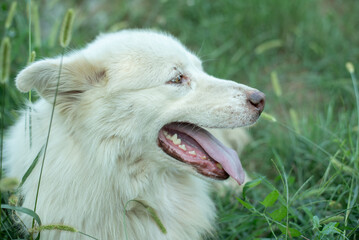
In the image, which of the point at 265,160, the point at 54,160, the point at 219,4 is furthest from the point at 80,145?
the point at 219,4

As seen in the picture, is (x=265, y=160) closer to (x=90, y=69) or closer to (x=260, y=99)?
(x=260, y=99)

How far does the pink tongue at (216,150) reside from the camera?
234cm

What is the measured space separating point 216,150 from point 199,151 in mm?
114

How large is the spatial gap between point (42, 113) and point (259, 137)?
2.49m

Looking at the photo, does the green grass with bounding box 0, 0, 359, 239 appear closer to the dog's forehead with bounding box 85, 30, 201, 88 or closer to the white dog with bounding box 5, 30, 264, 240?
the white dog with bounding box 5, 30, 264, 240

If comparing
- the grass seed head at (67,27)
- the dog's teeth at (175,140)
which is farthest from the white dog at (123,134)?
the grass seed head at (67,27)

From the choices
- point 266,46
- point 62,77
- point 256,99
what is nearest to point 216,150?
point 256,99

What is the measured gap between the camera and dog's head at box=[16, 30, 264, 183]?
2.21 metres

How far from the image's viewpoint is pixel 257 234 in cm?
258

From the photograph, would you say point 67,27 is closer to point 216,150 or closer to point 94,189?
point 94,189

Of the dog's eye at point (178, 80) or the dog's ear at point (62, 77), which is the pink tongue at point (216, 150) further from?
the dog's ear at point (62, 77)

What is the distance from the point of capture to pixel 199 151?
7.75 feet

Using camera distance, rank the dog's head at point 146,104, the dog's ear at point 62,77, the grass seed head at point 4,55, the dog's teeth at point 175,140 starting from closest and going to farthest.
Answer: the grass seed head at point 4,55 → the dog's ear at point 62,77 → the dog's head at point 146,104 → the dog's teeth at point 175,140

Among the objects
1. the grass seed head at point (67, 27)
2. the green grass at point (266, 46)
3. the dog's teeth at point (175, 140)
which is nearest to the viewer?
the grass seed head at point (67, 27)
